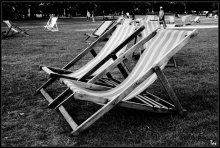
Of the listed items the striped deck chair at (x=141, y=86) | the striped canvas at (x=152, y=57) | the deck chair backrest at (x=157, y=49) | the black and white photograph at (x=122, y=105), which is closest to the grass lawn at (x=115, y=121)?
the black and white photograph at (x=122, y=105)

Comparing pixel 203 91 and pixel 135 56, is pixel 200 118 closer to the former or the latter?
pixel 203 91

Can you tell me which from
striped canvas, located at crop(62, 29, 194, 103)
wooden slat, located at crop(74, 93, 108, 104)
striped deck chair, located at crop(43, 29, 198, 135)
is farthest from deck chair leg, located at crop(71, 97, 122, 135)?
striped canvas, located at crop(62, 29, 194, 103)

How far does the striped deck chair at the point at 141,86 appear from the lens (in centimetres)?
320

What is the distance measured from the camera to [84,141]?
123 inches

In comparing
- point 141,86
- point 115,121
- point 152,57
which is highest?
point 152,57

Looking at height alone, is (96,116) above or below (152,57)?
below

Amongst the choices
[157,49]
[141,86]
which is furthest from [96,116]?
[157,49]

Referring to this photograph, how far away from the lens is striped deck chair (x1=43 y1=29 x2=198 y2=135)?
3.20 metres

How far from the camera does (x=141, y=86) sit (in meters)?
3.75

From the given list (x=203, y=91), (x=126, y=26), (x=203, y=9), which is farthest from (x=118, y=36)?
(x=203, y=9)

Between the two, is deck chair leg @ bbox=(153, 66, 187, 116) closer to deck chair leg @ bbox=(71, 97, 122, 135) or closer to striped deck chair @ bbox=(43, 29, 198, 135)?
striped deck chair @ bbox=(43, 29, 198, 135)

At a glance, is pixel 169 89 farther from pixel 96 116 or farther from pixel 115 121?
pixel 96 116

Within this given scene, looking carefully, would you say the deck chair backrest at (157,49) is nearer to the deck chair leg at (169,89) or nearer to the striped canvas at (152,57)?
the striped canvas at (152,57)

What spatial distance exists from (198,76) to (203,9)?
271 feet
